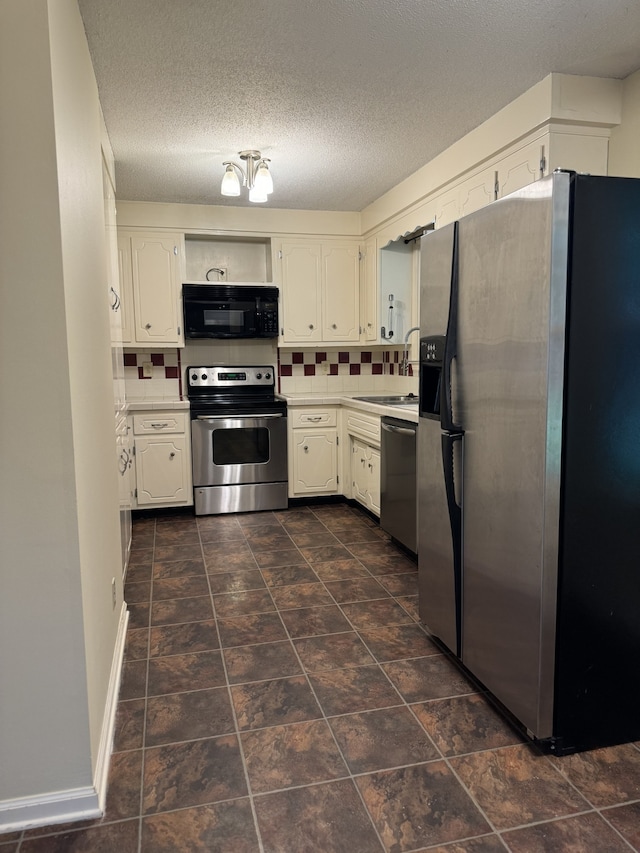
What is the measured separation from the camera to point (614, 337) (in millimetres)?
1690

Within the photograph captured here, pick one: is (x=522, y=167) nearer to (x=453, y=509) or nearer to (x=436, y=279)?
(x=436, y=279)

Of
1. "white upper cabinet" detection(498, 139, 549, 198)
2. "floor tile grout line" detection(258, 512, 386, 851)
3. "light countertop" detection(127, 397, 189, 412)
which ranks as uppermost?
"white upper cabinet" detection(498, 139, 549, 198)

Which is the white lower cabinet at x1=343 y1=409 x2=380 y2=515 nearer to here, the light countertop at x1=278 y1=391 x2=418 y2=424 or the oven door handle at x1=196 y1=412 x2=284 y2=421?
the light countertop at x1=278 y1=391 x2=418 y2=424

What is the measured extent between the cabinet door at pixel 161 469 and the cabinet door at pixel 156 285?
0.79 meters

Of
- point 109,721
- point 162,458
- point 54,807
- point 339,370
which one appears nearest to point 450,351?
point 109,721

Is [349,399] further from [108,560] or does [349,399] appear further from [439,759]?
[439,759]

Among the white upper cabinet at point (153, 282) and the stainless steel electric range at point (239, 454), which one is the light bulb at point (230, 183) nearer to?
the white upper cabinet at point (153, 282)

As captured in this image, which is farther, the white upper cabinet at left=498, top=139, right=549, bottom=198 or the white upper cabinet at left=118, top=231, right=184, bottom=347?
the white upper cabinet at left=118, top=231, right=184, bottom=347

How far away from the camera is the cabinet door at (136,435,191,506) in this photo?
4402 millimetres

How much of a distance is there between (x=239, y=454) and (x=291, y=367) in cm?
101

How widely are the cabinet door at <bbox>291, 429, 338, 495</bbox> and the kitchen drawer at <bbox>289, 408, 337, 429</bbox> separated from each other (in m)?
0.06

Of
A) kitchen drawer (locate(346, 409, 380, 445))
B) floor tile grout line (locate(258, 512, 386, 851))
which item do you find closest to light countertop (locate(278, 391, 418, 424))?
kitchen drawer (locate(346, 409, 380, 445))

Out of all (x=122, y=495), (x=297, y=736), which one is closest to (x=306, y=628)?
(x=297, y=736)

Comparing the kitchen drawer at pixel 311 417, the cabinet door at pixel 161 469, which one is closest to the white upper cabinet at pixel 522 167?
the kitchen drawer at pixel 311 417
